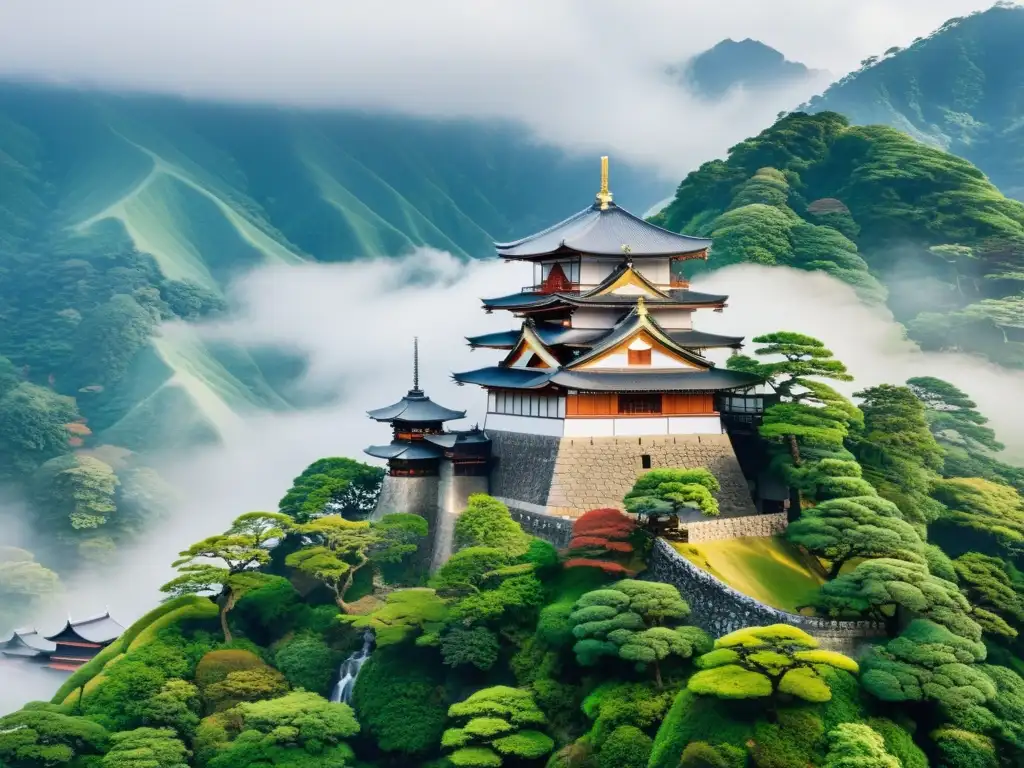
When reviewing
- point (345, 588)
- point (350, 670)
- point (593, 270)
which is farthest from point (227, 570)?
point (593, 270)

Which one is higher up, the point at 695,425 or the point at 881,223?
the point at 881,223

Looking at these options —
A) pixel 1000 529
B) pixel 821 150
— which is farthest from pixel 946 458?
pixel 821 150

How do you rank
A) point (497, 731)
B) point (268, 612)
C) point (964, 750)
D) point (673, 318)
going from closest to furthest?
1. point (964, 750)
2. point (497, 731)
3. point (268, 612)
4. point (673, 318)

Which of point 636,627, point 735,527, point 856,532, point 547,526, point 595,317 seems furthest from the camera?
point 595,317

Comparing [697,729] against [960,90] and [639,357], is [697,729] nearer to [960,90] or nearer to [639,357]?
[639,357]

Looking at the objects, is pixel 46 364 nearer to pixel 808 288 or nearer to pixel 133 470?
pixel 133 470
